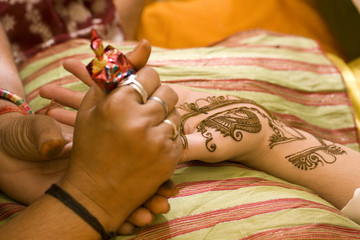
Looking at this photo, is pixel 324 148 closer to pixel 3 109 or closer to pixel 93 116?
pixel 93 116

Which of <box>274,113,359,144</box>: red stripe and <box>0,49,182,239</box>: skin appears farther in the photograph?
<box>274,113,359,144</box>: red stripe

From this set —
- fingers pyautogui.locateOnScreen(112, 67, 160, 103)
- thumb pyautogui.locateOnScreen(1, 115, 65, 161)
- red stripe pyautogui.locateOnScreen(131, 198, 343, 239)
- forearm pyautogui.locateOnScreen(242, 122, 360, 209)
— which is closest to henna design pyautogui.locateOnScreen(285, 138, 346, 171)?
forearm pyautogui.locateOnScreen(242, 122, 360, 209)

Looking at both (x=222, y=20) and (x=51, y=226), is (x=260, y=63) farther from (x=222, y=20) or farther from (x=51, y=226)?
(x=51, y=226)

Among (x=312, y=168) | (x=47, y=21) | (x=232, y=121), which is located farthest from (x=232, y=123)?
(x=47, y=21)

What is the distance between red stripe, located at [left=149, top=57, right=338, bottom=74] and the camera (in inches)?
50.0

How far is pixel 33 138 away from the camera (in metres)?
0.77

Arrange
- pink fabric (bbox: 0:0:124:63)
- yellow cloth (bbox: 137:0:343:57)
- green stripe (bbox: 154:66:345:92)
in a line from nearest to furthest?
1. green stripe (bbox: 154:66:345:92)
2. pink fabric (bbox: 0:0:124:63)
3. yellow cloth (bbox: 137:0:343:57)

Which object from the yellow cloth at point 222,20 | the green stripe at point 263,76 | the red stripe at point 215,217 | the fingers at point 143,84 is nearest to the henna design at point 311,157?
the red stripe at point 215,217

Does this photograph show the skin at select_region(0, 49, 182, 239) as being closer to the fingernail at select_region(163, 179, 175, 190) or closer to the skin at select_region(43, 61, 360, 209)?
the fingernail at select_region(163, 179, 175, 190)

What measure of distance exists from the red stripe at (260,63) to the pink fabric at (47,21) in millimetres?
431

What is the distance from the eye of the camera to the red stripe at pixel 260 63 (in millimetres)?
1270

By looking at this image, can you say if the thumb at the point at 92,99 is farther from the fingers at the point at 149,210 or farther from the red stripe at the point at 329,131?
the red stripe at the point at 329,131

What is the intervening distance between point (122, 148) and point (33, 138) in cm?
24

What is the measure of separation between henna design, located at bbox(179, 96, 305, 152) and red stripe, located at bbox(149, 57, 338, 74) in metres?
0.25
